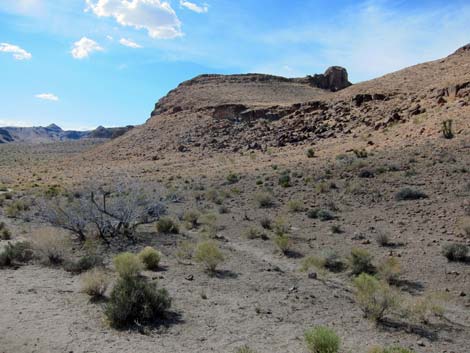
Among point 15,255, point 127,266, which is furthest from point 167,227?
point 127,266

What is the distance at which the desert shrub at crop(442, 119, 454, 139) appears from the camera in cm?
2573

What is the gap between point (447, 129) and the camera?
26.1 metres

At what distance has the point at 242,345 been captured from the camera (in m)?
7.63

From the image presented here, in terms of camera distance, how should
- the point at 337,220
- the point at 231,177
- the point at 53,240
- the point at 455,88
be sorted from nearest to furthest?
the point at 53,240
the point at 337,220
the point at 231,177
the point at 455,88

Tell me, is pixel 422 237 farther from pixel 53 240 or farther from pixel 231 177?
pixel 231 177

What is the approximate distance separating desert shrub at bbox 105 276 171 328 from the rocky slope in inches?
998

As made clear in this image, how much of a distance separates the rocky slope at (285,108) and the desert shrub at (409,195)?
41.9 feet

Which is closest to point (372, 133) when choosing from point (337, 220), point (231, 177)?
point (231, 177)

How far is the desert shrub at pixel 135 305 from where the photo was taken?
835cm

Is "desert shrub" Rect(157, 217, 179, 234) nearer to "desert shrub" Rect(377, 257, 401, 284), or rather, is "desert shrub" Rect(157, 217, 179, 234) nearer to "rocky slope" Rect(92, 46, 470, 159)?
"desert shrub" Rect(377, 257, 401, 284)

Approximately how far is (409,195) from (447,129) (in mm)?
10015

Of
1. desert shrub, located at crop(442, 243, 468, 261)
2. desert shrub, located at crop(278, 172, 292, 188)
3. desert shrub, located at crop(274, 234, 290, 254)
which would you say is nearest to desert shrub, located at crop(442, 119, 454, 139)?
desert shrub, located at crop(278, 172, 292, 188)

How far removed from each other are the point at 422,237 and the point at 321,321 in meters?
6.70

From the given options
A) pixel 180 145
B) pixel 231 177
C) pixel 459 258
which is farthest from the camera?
pixel 180 145
